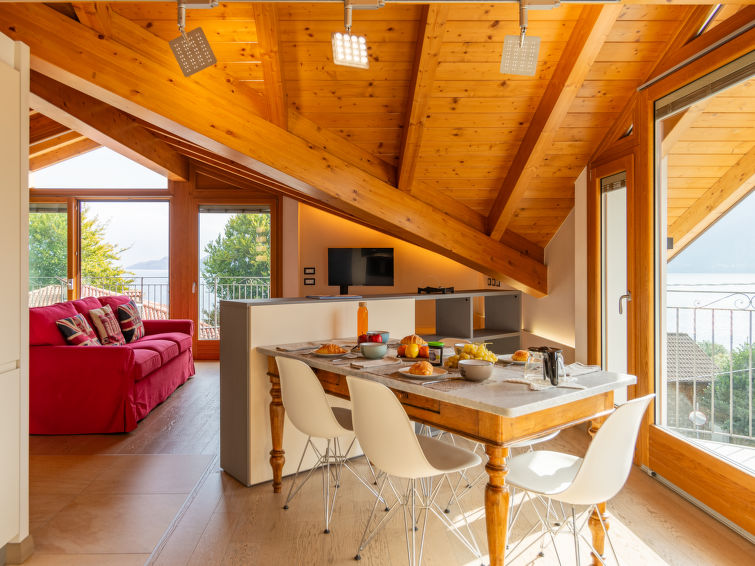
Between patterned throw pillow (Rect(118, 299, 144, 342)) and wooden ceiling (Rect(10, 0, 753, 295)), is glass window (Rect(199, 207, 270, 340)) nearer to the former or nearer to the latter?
patterned throw pillow (Rect(118, 299, 144, 342))

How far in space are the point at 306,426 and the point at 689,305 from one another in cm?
254

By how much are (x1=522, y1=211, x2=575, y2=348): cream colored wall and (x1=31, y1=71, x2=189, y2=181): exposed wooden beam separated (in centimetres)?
472

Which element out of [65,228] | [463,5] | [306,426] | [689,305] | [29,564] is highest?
[463,5]

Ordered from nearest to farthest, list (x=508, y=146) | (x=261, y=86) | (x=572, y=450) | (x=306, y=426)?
1. (x=306, y=426)
2. (x=572, y=450)
3. (x=261, y=86)
4. (x=508, y=146)

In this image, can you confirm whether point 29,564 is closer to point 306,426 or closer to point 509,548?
point 306,426

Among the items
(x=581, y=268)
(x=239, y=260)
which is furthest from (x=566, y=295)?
(x=239, y=260)

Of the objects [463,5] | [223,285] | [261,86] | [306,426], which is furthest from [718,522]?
[223,285]

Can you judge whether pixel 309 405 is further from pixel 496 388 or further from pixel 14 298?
pixel 14 298

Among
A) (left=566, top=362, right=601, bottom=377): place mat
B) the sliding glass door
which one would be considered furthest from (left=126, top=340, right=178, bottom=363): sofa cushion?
the sliding glass door

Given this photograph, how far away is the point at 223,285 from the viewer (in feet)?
25.5

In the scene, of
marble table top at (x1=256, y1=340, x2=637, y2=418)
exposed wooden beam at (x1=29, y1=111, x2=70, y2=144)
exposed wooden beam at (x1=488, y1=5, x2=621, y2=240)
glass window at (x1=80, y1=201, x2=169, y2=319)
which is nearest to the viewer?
marble table top at (x1=256, y1=340, x2=637, y2=418)

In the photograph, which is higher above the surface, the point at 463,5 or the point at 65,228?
the point at 463,5

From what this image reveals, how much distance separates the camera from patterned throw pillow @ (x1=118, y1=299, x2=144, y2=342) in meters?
5.52

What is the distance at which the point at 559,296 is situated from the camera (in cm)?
513
